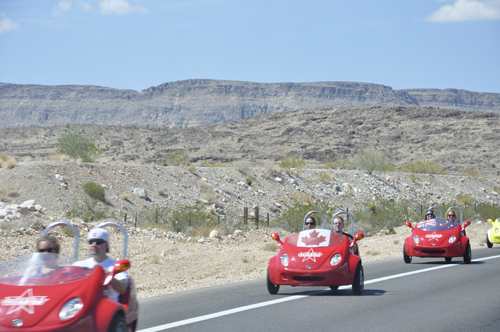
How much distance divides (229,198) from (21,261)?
116 ft

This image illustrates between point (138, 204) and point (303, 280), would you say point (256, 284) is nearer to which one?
point (303, 280)

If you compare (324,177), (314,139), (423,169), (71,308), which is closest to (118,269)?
(71,308)

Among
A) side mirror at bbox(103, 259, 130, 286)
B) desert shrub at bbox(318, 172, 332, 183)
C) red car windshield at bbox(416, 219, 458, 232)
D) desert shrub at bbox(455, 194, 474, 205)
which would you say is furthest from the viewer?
desert shrub at bbox(455, 194, 474, 205)

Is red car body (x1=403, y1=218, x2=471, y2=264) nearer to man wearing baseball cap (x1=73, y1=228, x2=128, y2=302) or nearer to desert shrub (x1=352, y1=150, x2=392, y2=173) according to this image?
man wearing baseball cap (x1=73, y1=228, x2=128, y2=302)

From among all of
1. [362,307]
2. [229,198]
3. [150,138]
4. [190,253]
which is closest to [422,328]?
[362,307]

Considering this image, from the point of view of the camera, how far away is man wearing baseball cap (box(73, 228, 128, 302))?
5414mm

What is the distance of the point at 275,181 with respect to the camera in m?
47.5

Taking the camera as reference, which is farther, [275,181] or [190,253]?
[275,181]

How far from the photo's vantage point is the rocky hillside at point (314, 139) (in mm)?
85625

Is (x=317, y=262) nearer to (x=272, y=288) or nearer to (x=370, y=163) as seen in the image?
(x=272, y=288)

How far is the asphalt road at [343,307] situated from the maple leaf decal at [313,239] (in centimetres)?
97

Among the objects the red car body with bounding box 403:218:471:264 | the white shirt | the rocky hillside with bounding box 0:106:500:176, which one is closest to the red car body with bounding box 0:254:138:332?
the white shirt

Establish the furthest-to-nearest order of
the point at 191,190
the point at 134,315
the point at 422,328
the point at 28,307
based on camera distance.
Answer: the point at 191,190, the point at 422,328, the point at 134,315, the point at 28,307

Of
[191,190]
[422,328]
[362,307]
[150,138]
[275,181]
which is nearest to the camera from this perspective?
[422,328]
